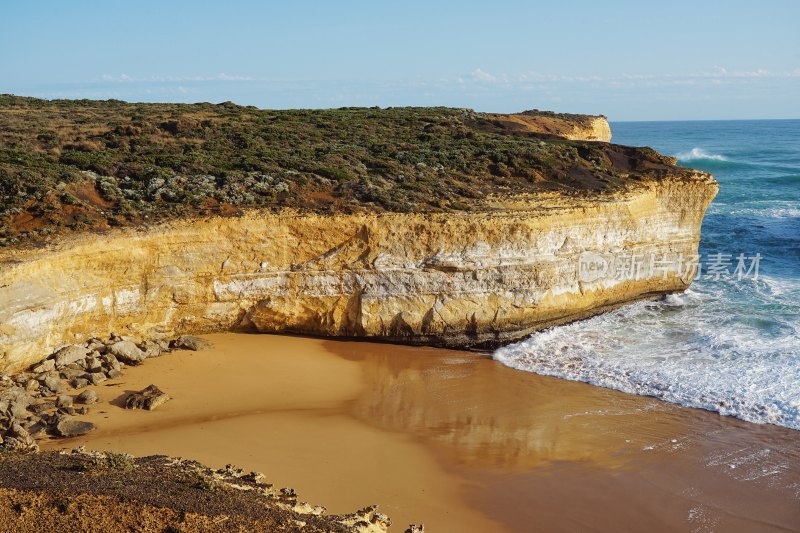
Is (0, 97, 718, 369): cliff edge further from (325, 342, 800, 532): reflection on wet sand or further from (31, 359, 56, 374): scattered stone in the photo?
(325, 342, 800, 532): reflection on wet sand

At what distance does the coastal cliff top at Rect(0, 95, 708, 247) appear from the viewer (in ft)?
54.1

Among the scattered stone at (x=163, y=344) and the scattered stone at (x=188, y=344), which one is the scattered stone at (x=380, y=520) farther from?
the scattered stone at (x=163, y=344)

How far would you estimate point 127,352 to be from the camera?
47.3ft

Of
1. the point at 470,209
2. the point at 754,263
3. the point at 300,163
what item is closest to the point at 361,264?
the point at 470,209

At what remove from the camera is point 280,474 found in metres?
10.8

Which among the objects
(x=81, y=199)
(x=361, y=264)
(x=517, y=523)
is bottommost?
(x=517, y=523)

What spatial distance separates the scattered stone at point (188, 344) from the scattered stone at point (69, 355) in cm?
196

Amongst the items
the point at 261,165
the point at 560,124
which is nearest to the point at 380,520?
the point at 261,165

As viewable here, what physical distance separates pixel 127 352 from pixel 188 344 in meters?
1.41

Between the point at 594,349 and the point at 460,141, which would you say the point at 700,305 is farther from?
the point at 460,141

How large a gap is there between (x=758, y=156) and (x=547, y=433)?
187 ft

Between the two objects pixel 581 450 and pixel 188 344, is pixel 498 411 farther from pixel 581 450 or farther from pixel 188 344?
pixel 188 344

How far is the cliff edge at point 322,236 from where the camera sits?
14.8 m

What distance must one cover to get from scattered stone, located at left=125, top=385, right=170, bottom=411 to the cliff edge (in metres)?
2.17
